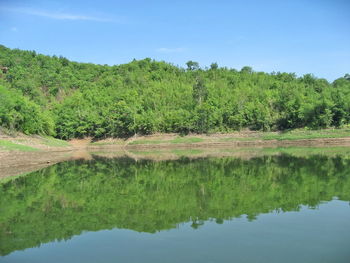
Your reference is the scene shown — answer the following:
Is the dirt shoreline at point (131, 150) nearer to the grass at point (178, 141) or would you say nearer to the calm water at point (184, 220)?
the grass at point (178, 141)

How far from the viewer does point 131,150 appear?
76.6m

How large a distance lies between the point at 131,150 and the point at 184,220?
61.4m

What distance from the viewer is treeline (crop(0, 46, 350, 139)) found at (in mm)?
81062

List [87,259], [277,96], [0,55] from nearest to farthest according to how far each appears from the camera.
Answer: [87,259] → [277,96] → [0,55]

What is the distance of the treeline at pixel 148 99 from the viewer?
81.1 m

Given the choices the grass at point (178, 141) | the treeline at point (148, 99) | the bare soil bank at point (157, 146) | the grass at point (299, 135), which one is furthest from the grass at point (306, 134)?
the grass at point (178, 141)

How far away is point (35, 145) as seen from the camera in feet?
201

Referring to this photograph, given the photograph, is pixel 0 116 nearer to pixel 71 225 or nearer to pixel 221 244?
pixel 71 225

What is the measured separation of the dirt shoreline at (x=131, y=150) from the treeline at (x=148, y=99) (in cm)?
524

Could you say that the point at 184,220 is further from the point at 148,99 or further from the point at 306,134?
the point at 148,99

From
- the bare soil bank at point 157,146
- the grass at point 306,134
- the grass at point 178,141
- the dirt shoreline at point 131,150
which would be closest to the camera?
the dirt shoreline at point 131,150

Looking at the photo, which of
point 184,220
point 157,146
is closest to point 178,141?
point 157,146

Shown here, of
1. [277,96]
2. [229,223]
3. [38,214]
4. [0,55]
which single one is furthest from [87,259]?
[0,55]

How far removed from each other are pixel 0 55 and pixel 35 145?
3572 inches
